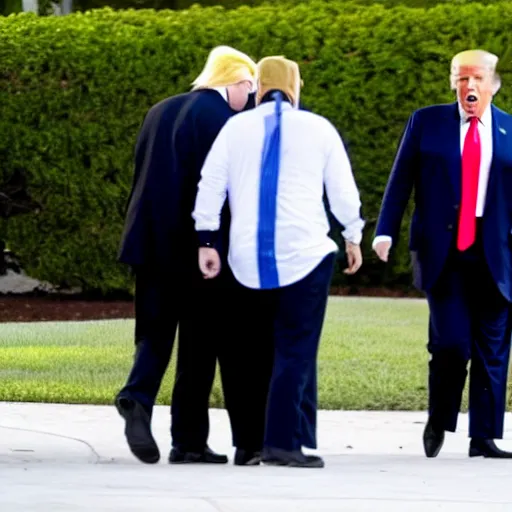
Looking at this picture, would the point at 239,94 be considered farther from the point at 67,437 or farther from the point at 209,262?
the point at 67,437

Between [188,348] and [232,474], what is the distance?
2.58ft

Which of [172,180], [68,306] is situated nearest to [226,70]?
[172,180]

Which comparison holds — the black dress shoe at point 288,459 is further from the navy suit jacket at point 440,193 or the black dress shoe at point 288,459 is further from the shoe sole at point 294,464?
the navy suit jacket at point 440,193

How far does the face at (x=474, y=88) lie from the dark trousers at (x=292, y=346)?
1022mm

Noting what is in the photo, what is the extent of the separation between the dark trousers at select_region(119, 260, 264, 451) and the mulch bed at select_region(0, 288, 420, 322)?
911 cm

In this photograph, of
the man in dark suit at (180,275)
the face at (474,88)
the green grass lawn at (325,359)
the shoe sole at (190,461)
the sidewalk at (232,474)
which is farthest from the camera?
the green grass lawn at (325,359)

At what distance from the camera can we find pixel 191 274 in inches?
306

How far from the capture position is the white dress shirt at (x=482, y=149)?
803 centimetres

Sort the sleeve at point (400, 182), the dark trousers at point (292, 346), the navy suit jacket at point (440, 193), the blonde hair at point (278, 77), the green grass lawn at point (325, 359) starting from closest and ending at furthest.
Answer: the dark trousers at point (292, 346) → the blonde hair at point (278, 77) → the navy suit jacket at point (440, 193) → the sleeve at point (400, 182) → the green grass lawn at point (325, 359)

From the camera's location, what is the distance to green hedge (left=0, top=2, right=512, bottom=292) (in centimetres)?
1784

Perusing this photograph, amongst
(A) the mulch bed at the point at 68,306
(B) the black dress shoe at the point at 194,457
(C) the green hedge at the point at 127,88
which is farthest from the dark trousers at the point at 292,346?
(C) the green hedge at the point at 127,88

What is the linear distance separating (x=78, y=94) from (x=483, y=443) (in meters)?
10.3

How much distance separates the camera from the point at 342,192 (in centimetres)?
754

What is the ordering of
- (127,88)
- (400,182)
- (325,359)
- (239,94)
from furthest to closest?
(127,88) → (325,359) → (400,182) → (239,94)
